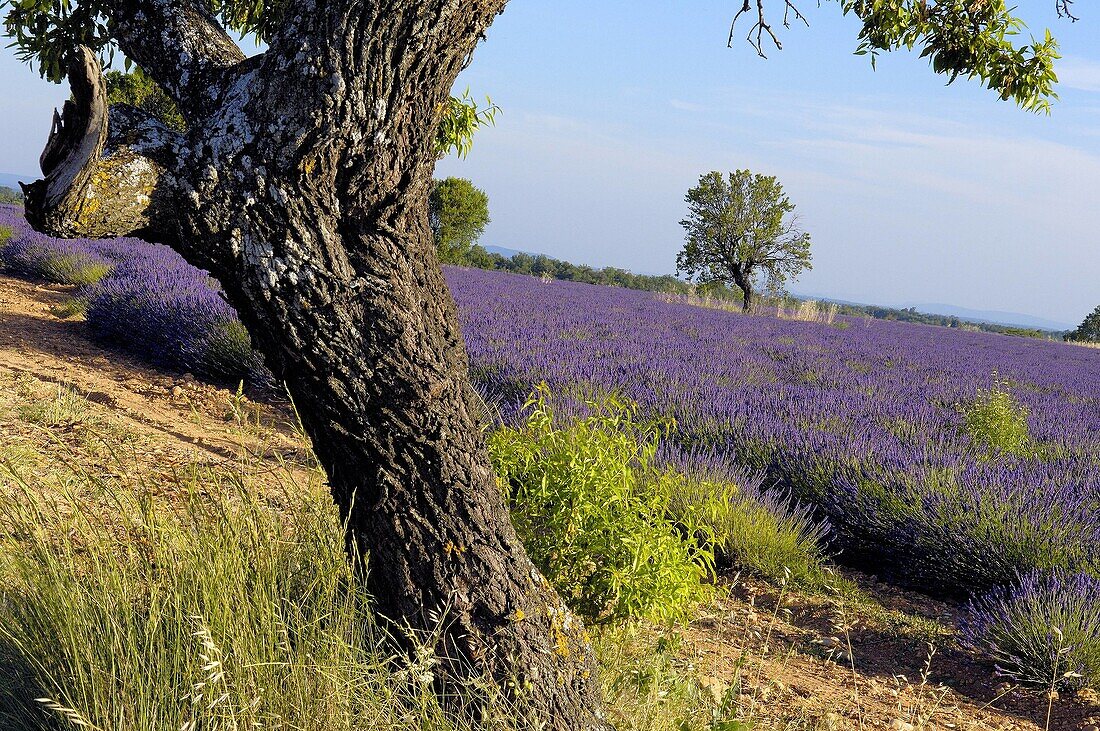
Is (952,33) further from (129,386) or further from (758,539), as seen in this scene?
(129,386)

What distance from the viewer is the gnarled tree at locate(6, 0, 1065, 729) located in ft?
5.63

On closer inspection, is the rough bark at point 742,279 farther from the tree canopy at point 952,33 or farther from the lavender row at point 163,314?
the tree canopy at point 952,33

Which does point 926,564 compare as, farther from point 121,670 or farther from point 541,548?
point 121,670

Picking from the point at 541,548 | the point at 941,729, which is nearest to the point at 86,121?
the point at 541,548

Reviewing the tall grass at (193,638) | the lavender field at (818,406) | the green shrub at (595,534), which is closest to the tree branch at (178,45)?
the tall grass at (193,638)

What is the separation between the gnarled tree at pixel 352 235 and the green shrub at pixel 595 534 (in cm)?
60

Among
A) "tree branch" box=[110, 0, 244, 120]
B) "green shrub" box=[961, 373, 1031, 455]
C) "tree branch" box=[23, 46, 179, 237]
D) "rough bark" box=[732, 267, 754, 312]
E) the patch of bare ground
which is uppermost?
"rough bark" box=[732, 267, 754, 312]

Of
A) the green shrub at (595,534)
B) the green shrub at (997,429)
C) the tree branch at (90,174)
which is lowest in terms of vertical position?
the green shrub at (595,534)

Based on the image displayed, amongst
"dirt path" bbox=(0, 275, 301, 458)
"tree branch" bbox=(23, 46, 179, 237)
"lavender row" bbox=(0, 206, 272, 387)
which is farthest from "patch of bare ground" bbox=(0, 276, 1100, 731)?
"lavender row" bbox=(0, 206, 272, 387)

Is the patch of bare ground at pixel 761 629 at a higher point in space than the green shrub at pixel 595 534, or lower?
lower

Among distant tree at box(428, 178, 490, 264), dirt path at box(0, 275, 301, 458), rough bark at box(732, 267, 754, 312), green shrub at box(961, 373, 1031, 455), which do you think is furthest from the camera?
rough bark at box(732, 267, 754, 312)

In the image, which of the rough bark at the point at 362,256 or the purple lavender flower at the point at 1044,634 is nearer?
the rough bark at the point at 362,256

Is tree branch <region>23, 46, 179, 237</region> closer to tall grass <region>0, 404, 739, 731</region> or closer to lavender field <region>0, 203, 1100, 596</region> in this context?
tall grass <region>0, 404, 739, 731</region>

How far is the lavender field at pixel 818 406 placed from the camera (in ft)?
13.9
